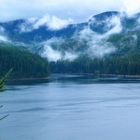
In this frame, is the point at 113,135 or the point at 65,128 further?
the point at 65,128

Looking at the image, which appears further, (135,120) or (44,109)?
(44,109)

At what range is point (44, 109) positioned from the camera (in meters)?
97.1

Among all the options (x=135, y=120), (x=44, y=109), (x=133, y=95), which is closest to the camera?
(x=135, y=120)

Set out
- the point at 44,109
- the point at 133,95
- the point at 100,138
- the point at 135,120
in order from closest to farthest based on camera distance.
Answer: the point at 100,138 < the point at 135,120 < the point at 44,109 < the point at 133,95

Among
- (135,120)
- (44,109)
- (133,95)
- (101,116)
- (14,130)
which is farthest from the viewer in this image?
(133,95)

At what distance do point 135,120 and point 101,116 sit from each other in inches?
304

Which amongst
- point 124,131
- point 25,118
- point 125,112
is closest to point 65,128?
point 124,131

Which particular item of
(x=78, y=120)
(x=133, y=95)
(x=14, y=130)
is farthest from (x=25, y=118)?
(x=133, y=95)

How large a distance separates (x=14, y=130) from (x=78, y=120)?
14.5 meters

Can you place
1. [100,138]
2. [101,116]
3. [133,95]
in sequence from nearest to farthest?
1. [100,138]
2. [101,116]
3. [133,95]

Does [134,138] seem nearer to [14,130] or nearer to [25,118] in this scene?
[14,130]

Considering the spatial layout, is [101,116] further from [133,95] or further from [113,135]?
[133,95]

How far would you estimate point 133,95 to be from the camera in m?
126

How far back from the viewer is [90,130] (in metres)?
67.7
